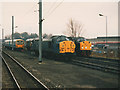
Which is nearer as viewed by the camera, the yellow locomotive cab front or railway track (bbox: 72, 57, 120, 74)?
railway track (bbox: 72, 57, 120, 74)

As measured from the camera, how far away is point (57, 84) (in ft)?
35.9

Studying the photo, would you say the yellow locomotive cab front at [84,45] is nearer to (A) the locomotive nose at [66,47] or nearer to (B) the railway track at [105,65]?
(A) the locomotive nose at [66,47]

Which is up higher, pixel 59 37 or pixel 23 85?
pixel 59 37

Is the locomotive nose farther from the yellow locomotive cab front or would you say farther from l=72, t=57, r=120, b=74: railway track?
the yellow locomotive cab front

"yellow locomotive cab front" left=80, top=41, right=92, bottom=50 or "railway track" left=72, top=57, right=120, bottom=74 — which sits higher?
"yellow locomotive cab front" left=80, top=41, right=92, bottom=50

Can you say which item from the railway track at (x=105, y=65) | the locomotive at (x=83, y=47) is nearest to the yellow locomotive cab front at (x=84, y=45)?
the locomotive at (x=83, y=47)

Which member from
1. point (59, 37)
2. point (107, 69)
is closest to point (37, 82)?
point (107, 69)

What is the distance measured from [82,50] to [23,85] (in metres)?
14.9

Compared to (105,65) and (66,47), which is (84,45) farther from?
(105,65)

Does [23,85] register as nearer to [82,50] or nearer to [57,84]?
[57,84]

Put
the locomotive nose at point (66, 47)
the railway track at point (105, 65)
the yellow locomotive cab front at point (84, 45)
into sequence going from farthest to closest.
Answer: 1. the yellow locomotive cab front at point (84, 45)
2. the locomotive nose at point (66, 47)
3. the railway track at point (105, 65)

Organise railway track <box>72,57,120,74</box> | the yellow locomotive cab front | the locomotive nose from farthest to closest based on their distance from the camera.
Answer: the yellow locomotive cab front → the locomotive nose → railway track <box>72,57,120,74</box>

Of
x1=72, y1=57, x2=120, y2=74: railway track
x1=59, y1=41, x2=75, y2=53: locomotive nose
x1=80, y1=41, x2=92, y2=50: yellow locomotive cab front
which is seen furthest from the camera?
x1=80, y1=41, x2=92, y2=50: yellow locomotive cab front

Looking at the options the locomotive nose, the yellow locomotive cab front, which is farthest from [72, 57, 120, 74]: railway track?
the yellow locomotive cab front
